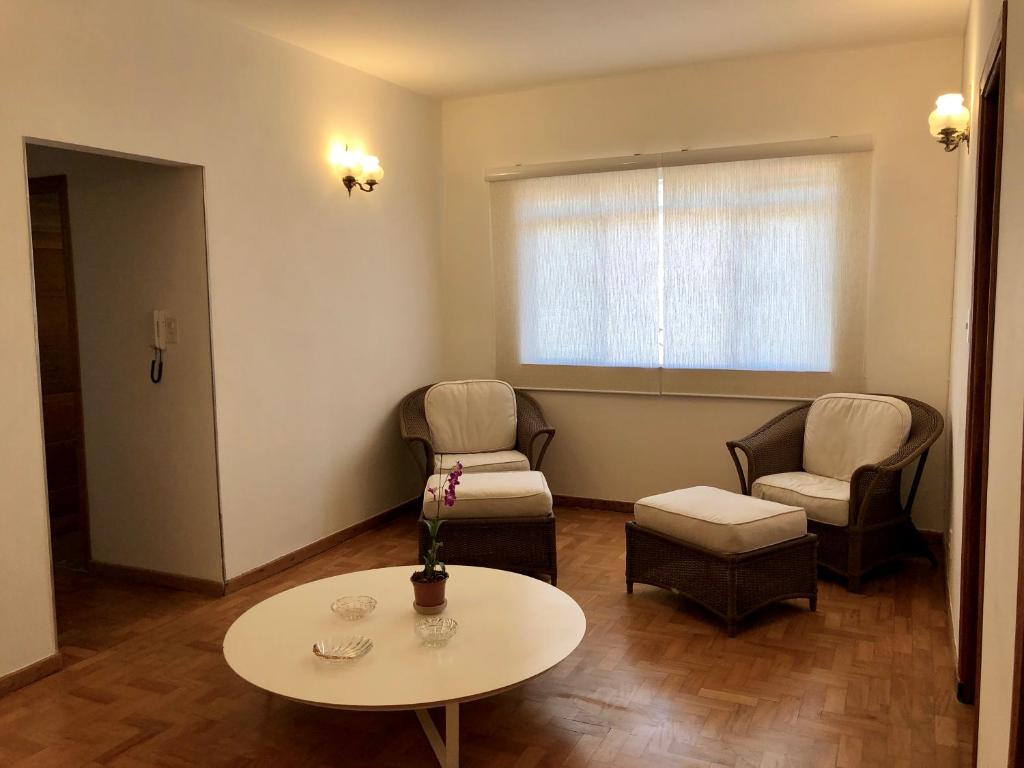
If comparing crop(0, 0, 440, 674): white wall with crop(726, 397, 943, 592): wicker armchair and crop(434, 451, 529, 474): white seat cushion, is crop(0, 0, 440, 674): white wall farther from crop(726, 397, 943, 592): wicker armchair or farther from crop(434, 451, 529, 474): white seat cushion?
crop(726, 397, 943, 592): wicker armchair

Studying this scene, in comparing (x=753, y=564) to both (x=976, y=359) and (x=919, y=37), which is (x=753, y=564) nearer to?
(x=976, y=359)

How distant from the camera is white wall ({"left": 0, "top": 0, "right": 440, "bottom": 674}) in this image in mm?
3053

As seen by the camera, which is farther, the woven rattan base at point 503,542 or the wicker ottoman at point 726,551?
the woven rattan base at point 503,542

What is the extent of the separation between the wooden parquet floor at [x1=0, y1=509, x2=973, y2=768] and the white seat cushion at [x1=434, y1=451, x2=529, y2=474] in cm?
114

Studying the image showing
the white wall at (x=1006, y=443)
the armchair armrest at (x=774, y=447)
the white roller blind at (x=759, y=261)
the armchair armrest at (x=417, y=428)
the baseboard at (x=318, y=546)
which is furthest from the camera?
the armchair armrest at (x=417, y=428)

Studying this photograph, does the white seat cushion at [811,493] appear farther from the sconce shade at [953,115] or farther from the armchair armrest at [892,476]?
the sconce shade at [953,115]

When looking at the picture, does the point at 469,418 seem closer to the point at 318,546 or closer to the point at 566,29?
the point at 318,546

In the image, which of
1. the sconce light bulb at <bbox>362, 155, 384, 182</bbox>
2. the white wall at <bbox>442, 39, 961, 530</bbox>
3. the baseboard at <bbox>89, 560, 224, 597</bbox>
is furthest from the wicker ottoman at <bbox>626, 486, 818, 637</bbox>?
the sconce light bulb at <bbox>362, 155, 384, 182</bbox>

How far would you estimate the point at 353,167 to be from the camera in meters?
4.70

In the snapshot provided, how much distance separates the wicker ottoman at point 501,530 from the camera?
3957mm

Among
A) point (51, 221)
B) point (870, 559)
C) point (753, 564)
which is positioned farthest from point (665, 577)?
point (51, 221)

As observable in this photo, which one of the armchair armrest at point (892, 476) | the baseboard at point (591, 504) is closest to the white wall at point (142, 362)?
the baseboard at point (591, 504)

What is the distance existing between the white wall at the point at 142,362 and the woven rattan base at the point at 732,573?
2039 mm

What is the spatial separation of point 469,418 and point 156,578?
1.95 m
